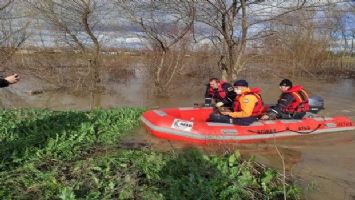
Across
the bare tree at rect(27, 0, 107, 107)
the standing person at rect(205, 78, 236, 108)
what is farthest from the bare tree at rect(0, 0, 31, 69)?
the standing person at rect(205, 78, 236, 108)

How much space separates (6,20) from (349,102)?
12.9m

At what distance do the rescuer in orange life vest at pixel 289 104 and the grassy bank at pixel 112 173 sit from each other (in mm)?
3786

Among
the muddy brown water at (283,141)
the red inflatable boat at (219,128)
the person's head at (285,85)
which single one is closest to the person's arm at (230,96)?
the red inflatable boat at (219,128)

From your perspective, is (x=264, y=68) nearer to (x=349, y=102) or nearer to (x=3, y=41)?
(x=349, y=102)

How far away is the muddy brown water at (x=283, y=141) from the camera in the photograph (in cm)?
656

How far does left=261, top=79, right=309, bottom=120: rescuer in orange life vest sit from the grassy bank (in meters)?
3.79

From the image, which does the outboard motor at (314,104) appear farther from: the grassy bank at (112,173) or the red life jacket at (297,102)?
the grassy bank at (112,173)

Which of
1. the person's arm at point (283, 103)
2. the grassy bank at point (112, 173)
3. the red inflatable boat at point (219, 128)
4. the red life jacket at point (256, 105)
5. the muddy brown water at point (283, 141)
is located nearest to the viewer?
the grassy bank at point (112, 173)

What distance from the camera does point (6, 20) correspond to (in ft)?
52.4

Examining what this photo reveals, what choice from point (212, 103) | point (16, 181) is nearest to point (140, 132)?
point (212, 103)

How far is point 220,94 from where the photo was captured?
34.0 feet

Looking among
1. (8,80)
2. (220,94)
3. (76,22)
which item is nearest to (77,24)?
(76,22)

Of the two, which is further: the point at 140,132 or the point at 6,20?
the point at 6,20

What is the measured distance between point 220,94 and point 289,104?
A: 1.75m
